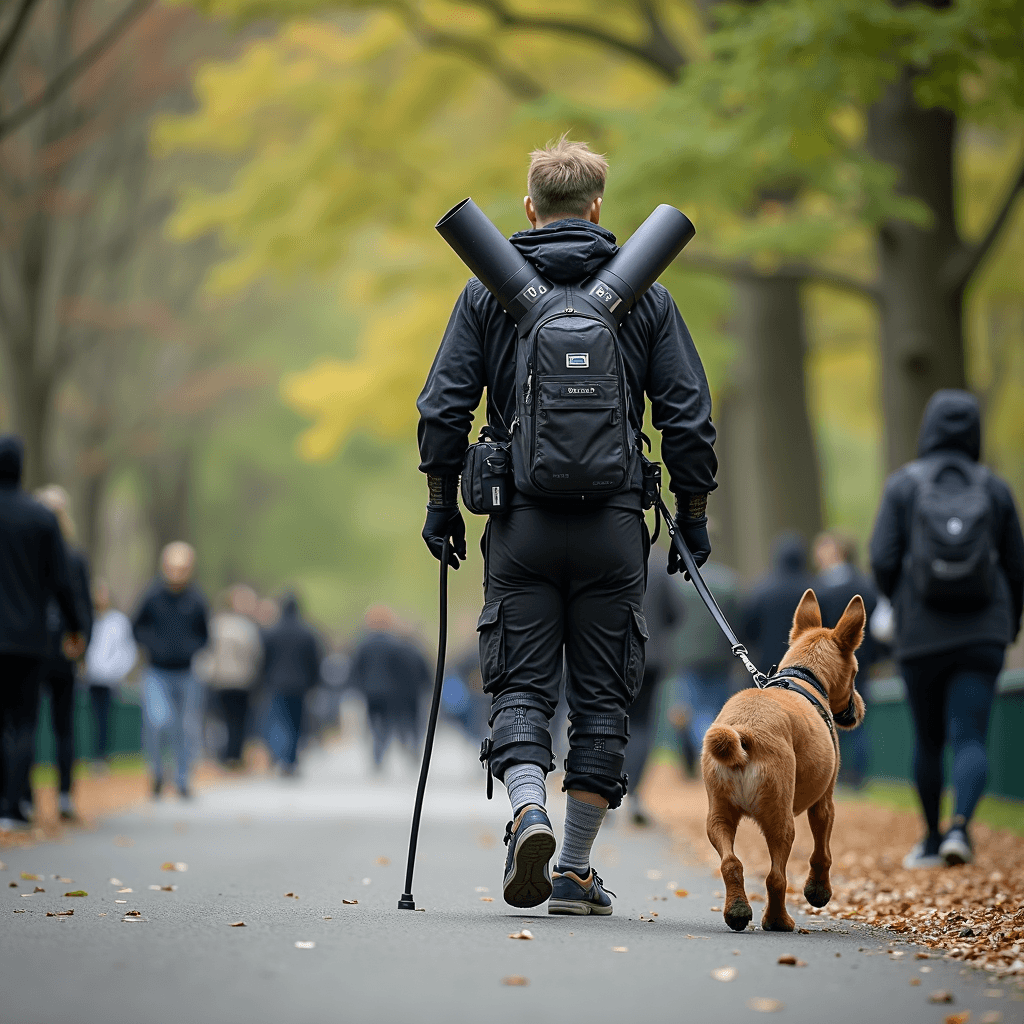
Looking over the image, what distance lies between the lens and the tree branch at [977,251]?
13.2 m

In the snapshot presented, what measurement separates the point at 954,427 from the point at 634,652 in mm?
3249

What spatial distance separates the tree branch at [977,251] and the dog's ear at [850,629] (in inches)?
343

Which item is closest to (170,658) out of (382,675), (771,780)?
(382,675)

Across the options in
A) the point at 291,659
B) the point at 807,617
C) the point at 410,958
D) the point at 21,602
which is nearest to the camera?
the point at 410,958

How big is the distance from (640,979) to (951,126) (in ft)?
40.3

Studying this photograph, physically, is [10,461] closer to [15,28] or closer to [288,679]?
[15,28]

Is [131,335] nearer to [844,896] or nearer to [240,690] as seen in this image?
[240,690]

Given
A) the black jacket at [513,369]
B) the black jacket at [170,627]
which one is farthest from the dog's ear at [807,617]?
the black jacket at [170,627]

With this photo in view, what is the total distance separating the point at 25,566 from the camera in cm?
917

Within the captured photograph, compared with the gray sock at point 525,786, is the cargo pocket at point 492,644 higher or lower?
higher

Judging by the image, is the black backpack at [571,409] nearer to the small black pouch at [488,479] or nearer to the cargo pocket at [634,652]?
the small black pouch at [488,479]

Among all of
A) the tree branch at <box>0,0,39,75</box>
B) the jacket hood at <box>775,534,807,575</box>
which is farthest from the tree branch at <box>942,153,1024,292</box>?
the tree branch at <box>0,0,39,75</box>

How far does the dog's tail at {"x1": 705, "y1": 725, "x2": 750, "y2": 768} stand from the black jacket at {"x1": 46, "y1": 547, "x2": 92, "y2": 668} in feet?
18.2

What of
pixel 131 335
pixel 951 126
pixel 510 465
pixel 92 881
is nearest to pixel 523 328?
pixel 510 465
